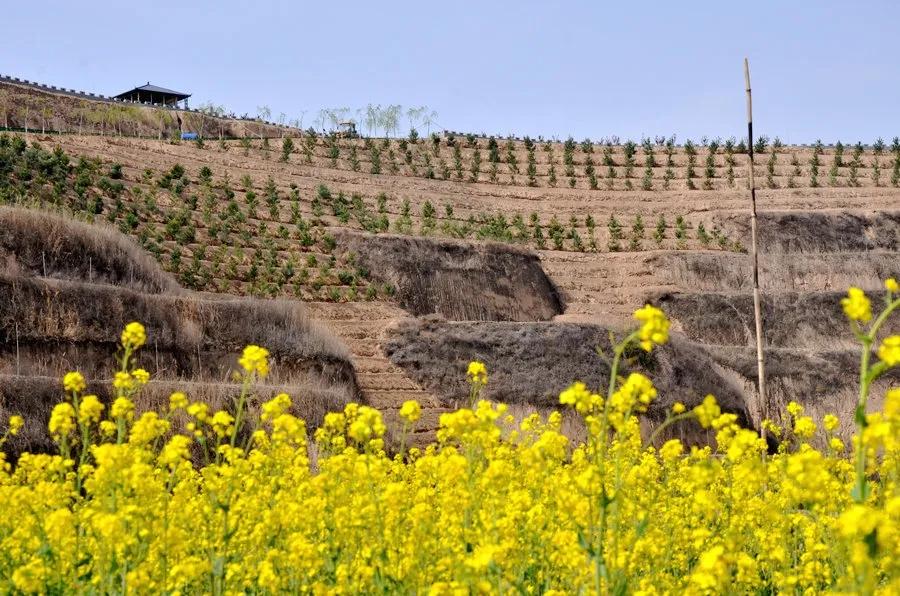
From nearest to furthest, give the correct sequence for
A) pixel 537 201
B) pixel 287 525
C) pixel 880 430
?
1. pixel 880 430
2. pixel 287 525
3. pixel 537 201

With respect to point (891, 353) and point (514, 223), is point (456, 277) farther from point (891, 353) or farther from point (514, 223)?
point (891, 353)

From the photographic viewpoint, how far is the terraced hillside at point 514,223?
2603 centimetres

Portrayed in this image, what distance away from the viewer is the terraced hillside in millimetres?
26031

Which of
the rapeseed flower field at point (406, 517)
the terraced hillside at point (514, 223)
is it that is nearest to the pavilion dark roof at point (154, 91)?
the terraced hillside at point (514, 223)

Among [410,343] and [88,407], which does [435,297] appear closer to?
[410,343]

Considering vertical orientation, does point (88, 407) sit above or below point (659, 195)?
below

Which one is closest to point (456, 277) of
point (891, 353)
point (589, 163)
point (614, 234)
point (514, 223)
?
point (514, 223)

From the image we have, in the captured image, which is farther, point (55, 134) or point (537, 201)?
point (537, 201)

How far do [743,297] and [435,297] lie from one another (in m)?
8.38

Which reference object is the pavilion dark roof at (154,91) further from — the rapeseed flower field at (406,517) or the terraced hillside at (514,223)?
the rapeseed flower field at (406,517)

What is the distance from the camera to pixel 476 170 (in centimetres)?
4097

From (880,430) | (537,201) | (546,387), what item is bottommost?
(546,387)

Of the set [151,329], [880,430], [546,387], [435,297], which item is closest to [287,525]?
[880,430]

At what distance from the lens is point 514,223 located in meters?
35.7
